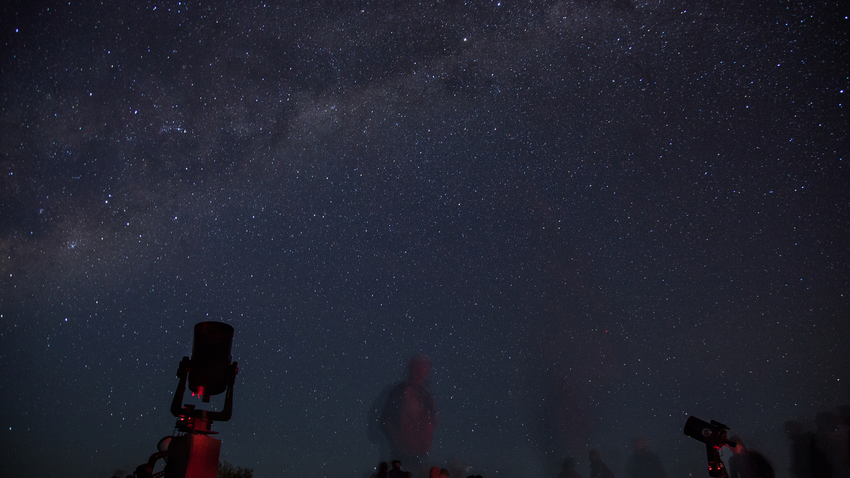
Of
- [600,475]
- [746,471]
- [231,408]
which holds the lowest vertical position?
[600,475]

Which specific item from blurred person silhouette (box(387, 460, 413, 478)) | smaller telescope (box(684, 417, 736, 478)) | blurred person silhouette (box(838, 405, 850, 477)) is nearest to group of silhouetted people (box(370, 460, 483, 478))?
blurred person silhouette (box(387, 460, 413, 478))

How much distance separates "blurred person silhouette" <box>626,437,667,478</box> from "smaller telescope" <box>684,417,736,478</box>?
8004 mm

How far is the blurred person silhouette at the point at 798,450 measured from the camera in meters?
6.43

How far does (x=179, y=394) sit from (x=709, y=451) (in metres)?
4.62

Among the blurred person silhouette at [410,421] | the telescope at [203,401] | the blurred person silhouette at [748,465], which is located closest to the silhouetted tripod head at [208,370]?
the telescope at [203,401]

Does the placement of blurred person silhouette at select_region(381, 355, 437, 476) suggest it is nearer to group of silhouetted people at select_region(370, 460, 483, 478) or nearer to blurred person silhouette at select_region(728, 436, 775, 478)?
group of silhouetted people at select_region(370, 460, 483, 478)

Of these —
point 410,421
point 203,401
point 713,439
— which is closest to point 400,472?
point 203,401

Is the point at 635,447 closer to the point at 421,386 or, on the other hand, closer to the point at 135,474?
the point at 421,386

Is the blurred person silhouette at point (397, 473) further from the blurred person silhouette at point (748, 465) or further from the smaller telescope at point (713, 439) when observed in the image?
the blurred person silhouette at point (748, 465)

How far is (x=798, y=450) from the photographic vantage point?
22.1 feet

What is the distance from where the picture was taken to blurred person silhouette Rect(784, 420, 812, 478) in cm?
643

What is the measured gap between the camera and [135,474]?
11.1ft

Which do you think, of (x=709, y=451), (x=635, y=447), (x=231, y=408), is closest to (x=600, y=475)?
(x=635, y=447)

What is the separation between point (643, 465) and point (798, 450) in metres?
4.57
